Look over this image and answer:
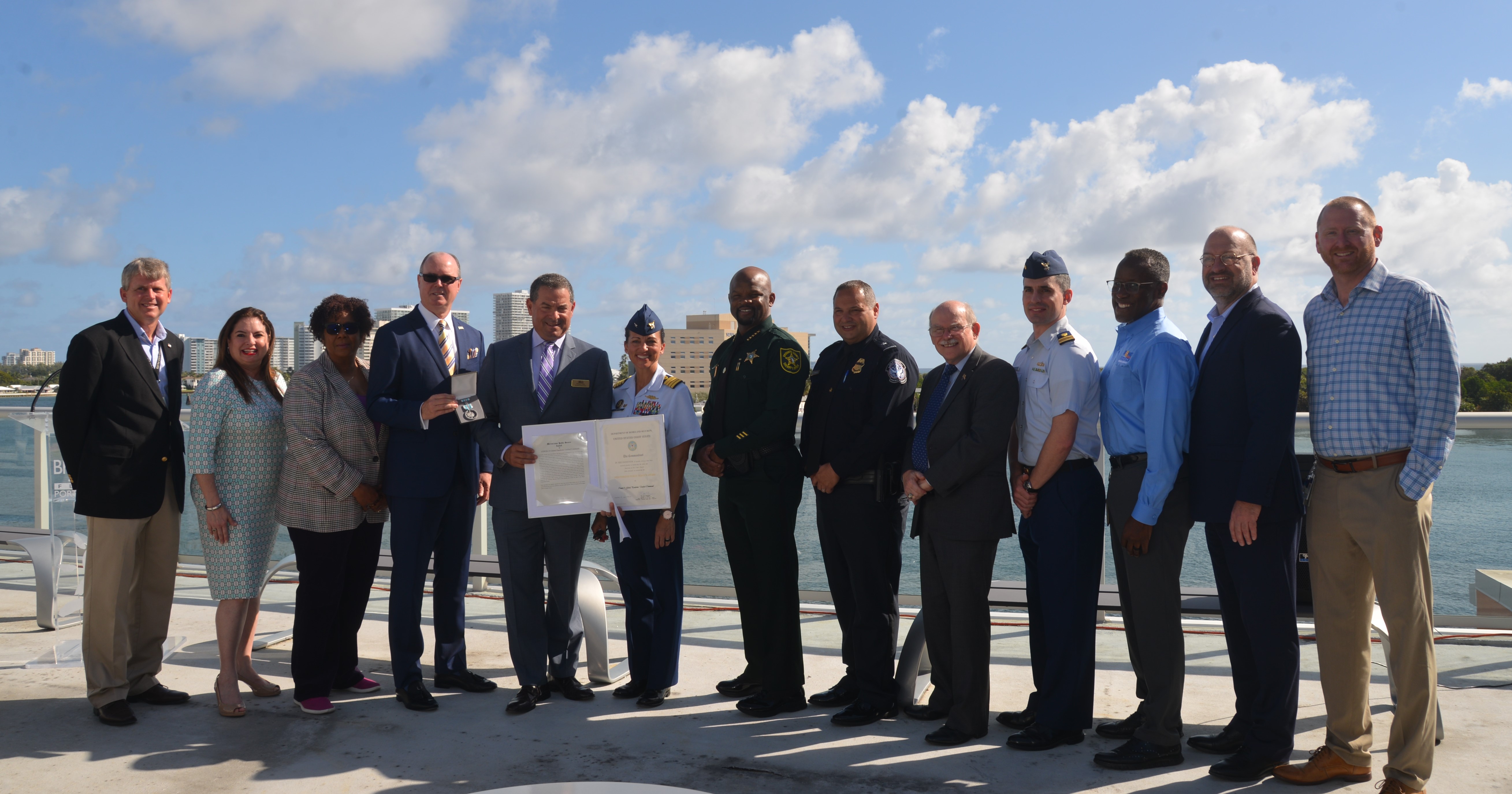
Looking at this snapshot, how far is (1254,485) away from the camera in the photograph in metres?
3.00

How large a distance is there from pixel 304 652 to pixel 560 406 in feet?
5.01

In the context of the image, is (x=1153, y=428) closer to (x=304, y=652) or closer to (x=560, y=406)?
(x=560, y=406)

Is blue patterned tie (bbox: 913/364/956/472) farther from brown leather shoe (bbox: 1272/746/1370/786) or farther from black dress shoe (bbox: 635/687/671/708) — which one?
brown leather shoe (bbox: 1272/746/1370/786)

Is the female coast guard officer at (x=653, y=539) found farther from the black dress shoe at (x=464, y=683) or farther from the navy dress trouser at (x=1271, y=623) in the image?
the navy dress trouser at (x=1271, y=623)

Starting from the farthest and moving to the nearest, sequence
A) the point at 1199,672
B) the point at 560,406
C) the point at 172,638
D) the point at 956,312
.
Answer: the point at 172,638, the point at 1199,672, the point at 560,406, the point at 956,312

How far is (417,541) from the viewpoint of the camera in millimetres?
3990

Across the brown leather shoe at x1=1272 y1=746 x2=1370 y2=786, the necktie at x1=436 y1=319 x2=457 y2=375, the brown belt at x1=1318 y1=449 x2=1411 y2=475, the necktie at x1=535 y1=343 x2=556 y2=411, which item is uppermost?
the necktie at x1=436 y1=319 x2=457 y2=375

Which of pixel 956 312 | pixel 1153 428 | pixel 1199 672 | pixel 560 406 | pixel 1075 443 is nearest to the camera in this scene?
pixel 1153 428

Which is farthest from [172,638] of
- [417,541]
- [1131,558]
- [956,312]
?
[1131,558]

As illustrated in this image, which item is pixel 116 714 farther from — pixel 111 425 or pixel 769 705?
pixel 769 705

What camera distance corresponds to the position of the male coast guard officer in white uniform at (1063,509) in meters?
3.35

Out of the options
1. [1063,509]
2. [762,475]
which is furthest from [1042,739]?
[762,475]

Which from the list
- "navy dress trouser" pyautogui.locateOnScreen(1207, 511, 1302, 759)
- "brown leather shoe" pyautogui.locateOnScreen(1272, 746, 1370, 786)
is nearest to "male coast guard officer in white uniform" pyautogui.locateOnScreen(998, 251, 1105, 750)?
"navy dress trouser" pyautogui.locateOnScreen(1207, 511, 1302, 759)

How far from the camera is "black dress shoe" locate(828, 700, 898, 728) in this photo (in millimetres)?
3613
